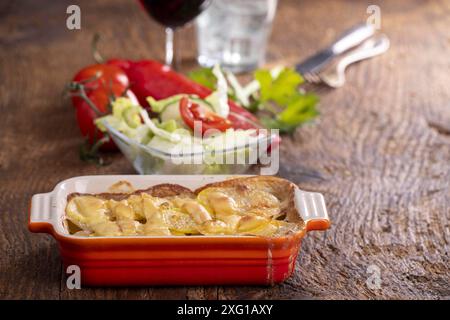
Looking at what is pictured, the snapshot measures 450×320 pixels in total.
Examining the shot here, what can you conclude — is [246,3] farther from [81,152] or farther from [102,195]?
[102,195]

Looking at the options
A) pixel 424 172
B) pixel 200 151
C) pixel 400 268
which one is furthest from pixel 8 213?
pixel 424 172

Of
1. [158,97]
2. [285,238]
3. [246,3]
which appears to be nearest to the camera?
[285,238]

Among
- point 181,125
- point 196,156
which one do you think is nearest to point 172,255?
point 196,156

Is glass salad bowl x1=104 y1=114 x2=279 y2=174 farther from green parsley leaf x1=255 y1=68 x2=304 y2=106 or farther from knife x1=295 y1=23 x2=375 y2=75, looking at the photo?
knife x1=295 y1=23 x2=375 y2=75

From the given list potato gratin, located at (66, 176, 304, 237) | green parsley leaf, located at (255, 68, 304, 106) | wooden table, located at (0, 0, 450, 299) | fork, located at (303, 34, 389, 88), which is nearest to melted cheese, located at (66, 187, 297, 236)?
potato gratin, located at (66, 176, 304, 237)

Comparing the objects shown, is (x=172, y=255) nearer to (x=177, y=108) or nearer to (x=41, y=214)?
(x=41, y=214)
